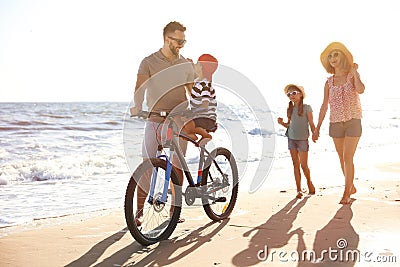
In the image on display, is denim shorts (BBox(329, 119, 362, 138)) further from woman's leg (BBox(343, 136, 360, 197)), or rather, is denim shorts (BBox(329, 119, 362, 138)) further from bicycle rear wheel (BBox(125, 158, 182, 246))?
bicycle rear wheel (BBox(125, 158, 182, 246))

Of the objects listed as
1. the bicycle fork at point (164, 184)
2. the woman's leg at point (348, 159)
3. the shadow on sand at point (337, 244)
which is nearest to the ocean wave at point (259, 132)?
the woman's leg at point (348, 159)

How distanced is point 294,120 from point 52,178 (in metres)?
4.63

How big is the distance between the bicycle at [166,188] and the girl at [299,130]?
4.81 ft

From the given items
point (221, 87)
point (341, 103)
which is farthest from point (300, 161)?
point (221, 87)

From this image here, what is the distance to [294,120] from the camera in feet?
20.6

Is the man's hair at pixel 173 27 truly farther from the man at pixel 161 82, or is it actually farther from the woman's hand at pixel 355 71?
the woman's hand at pixel 355 71

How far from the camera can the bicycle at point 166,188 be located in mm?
3974

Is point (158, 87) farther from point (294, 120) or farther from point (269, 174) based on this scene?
point (269, 174)

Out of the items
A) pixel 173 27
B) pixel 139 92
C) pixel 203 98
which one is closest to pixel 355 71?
pixel 203 98

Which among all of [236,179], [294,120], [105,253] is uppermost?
[294,120]

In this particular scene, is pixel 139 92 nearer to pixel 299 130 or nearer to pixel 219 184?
pixel 219 184

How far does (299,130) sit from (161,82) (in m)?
2.43

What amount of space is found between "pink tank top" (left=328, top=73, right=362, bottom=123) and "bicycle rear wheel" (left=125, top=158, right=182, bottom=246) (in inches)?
92.7

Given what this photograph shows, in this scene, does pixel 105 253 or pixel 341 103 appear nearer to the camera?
pixel 105 253
